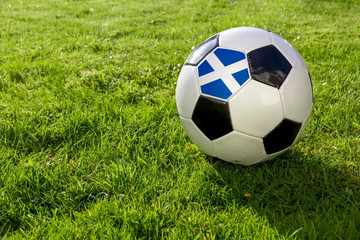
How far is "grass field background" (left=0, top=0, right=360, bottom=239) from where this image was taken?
7.45ft

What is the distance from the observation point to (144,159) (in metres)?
2.91

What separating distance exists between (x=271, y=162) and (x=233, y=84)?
1.01 meters

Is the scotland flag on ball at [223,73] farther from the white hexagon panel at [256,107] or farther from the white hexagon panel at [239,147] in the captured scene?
the white hexagon panel at [239,147]

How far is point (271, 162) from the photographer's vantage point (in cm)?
289

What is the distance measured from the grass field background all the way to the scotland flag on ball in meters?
0.79

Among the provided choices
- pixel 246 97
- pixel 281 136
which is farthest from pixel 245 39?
pixel 281 136

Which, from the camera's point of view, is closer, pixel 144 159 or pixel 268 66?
pixel 268 66

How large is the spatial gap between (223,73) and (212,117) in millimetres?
388

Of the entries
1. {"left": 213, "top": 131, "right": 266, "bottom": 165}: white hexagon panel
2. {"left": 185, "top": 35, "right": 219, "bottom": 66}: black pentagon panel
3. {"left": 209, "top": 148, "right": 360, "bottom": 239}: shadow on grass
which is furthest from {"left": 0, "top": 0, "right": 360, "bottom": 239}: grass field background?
{"left": 185, "top": 35, "right": 219, "bottom": 66}: black pentagon panel

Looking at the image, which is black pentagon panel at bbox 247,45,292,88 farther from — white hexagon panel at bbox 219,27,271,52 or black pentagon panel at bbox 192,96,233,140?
black pentagon panel at bbox 192,96,233,140

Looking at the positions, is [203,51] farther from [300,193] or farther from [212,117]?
[300,193]

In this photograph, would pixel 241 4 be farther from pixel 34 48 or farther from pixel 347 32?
pixel 34 48

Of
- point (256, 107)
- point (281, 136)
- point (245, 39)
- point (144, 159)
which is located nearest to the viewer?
point (256, 107)

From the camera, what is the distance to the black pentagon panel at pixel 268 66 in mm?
2385
